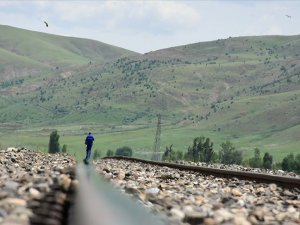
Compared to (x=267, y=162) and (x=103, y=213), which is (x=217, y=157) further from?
(x=103, y=213)

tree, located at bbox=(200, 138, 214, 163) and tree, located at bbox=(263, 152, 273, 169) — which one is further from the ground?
tree, located at bbox=(200, 138, 214, 163)

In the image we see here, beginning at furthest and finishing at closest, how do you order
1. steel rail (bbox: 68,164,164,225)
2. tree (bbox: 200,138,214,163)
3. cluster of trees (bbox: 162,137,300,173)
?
tree (bbox: 200,138,214,163) → cluster of trees (bbox: 162,137,300,173) → steel rail (bbox: 68,164,164,225)

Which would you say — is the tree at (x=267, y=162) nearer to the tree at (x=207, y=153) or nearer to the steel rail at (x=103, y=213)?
the tree at (x=207, y=153)

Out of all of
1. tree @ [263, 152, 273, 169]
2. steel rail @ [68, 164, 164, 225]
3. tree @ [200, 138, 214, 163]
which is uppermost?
tree @ [200, 138, 214, 163]

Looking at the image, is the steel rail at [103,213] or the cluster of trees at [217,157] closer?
the steel rail at [103,213]

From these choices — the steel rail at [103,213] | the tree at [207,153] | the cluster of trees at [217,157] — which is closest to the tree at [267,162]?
the cluster of trees at [217,157]

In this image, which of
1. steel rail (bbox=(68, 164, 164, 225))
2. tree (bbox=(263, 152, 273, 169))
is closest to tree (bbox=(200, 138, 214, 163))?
tree (bbox=(263, 152, 273, 169))

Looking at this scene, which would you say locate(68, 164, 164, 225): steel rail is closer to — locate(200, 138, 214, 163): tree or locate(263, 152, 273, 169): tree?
locate(263, 152, 273, 169): tree

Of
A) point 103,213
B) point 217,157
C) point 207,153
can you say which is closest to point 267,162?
point 207,153

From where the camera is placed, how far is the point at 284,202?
1300cm

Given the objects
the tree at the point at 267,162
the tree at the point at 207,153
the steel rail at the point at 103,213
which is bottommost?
the steel rail at the point at 103,213

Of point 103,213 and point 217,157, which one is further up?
point 217,157

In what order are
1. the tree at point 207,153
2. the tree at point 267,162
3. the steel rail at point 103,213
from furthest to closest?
the tree at point 207,153 → the tree at point 267,162 → the steel rail at point 103,213

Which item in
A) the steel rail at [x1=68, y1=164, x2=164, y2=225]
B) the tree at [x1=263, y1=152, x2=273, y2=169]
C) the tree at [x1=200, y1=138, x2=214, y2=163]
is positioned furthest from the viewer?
the tree at [x1=200, y1=138, x2=214, y2=163]
